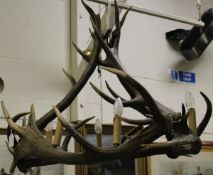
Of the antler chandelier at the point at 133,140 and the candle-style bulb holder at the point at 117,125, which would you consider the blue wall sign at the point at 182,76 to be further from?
the candle-style bulb holder at the point at 117,125

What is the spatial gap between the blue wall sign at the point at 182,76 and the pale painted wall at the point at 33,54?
0.80 metres

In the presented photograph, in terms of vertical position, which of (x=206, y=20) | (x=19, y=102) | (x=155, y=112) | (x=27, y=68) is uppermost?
(x=206, y=20)

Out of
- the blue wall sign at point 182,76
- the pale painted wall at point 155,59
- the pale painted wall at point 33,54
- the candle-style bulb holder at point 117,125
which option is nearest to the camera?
the candle-style bulb holder at point 117,125

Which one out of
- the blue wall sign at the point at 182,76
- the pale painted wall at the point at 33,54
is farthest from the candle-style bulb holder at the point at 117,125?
the blue wall sign at the point at 182,76

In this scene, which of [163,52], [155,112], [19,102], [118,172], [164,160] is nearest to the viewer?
[155,112]

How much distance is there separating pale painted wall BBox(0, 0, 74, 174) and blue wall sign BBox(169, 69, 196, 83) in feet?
2.62

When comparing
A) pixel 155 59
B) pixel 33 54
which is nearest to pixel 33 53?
pixel 33 54

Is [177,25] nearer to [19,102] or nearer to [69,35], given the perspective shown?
[69,35]

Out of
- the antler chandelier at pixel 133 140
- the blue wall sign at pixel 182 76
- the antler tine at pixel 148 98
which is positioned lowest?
the antler chandelier at pixel 133 140

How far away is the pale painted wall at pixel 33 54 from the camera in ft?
7.49

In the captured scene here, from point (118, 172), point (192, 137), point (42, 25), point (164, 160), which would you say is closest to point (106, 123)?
point (118, 172)

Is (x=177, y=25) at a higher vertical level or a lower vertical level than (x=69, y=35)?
higher

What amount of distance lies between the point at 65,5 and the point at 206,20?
0.95m

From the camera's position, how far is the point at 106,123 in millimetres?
2488
